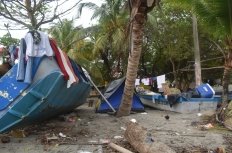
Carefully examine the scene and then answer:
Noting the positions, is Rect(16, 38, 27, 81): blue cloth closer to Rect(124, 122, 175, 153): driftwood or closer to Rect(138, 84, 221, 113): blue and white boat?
Rect(124, 122, 175, 153): driftwood

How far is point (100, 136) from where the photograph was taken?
28.0 feet

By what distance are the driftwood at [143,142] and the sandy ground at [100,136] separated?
0.87ft

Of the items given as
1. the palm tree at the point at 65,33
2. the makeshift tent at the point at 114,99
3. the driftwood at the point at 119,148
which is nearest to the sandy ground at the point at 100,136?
the driftwood at the point at 119,148

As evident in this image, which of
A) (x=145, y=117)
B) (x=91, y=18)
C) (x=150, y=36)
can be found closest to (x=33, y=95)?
(x=145, y=117)

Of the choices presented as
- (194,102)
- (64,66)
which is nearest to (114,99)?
(194,102)

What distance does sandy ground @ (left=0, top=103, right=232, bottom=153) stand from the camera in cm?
726

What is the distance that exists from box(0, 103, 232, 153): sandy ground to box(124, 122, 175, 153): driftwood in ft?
0.87

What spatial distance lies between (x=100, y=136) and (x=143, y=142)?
224 centimetres

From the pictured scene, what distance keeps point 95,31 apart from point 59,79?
1612 centimetres

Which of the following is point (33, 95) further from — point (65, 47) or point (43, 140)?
point (65, 47)

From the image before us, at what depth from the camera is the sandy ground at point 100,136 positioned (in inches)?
286

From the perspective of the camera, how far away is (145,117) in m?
12.0

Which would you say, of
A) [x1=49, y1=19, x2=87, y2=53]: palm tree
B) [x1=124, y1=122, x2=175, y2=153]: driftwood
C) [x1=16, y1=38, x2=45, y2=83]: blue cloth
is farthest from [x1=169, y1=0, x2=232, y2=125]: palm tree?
[x1=49, y1=19, x2=87, y2=53]: palm tree

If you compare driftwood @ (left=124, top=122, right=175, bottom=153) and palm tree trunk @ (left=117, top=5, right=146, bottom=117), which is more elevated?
palm tree trunk @ (left=117, top=5, right=146, bottom=117)
